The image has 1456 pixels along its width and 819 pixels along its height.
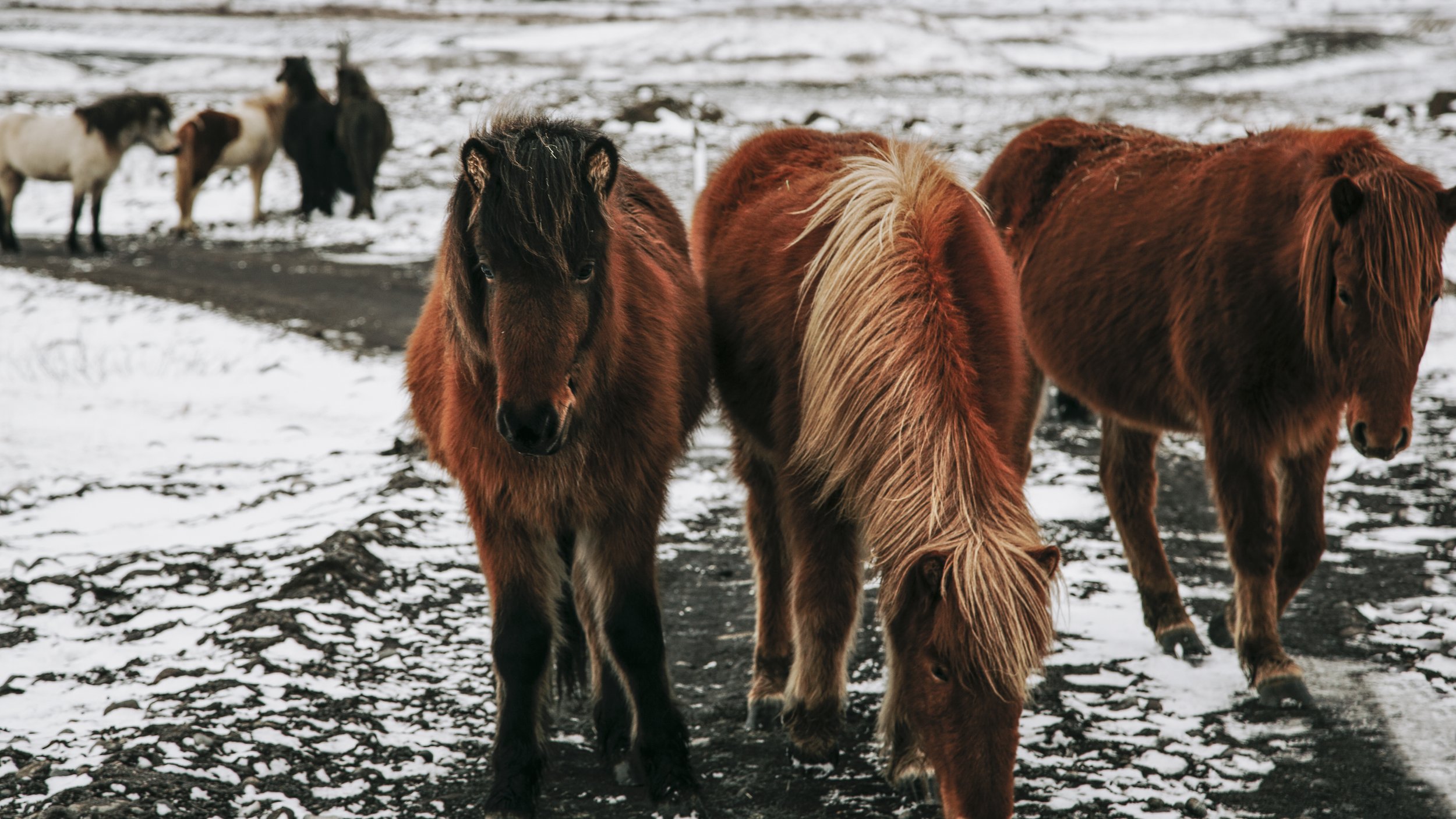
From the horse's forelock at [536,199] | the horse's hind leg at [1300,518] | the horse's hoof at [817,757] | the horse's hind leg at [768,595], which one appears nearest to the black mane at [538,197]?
the horse's forelock at [536,199]

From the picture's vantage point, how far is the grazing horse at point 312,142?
15289mm

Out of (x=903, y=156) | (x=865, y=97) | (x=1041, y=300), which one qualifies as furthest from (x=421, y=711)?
(x=865, y=97)

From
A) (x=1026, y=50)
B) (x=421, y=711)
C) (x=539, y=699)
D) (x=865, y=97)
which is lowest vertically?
(x=421, y=711)

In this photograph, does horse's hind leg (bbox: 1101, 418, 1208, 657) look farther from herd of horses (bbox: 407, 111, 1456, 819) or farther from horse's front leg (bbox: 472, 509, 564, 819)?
horse's front leg (bbox: 472, 509, 564, 819)

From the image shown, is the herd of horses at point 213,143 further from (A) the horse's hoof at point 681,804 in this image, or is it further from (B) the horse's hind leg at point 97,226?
(A) the horse's hoof at point 681,804

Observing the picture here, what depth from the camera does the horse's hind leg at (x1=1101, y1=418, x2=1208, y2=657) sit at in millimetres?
4402

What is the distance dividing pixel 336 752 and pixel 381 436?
3.76 m

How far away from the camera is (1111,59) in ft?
103

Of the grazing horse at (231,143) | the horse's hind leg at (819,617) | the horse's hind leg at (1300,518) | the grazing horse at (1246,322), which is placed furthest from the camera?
the grazing horse at (231,143)

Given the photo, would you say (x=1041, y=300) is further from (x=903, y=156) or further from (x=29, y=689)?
(x=29, y=689)

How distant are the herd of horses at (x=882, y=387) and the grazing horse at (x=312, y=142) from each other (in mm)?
12080

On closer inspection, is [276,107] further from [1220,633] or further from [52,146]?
[1220,633]

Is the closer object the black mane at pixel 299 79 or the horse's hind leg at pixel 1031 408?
the horse's hind leg at pixel 1031 408

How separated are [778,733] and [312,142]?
13.6 meters
